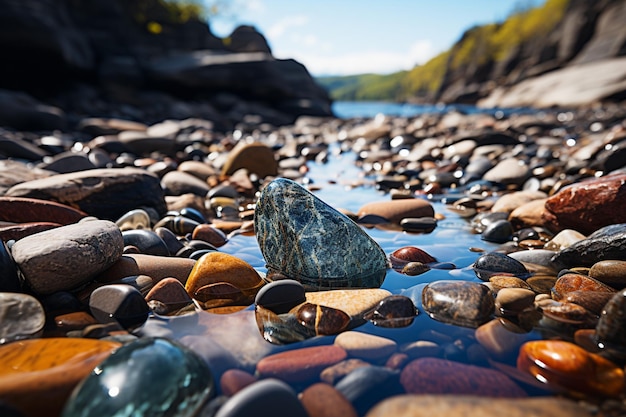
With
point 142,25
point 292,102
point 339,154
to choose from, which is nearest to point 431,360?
point 339,154

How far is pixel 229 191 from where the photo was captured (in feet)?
15.0

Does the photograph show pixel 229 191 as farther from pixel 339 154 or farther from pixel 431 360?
pixel 339 154

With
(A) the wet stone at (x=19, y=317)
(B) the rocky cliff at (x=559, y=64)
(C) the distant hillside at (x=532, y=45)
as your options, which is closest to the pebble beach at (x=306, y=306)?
(A) the wet stone at (x=19, y=317)

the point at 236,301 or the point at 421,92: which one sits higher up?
the point at 421,92

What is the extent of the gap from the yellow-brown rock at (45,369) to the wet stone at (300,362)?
0.55 metres

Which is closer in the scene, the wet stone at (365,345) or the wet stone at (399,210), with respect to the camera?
the wet stone at (365,345)

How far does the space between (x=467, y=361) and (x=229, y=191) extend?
3498 mm

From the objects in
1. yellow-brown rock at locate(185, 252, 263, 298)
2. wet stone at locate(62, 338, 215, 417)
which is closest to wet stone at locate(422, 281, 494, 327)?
yellow-brown rock at locate(185, 252, 263, 298)

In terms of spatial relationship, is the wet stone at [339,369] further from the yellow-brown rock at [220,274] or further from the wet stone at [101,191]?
the wet stone at [101,191]

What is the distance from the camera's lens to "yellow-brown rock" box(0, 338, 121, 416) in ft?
3.84

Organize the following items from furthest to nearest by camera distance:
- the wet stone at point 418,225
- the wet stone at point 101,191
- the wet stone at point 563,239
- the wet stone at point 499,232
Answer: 1. the wet stone at point 418,225
2. the wet stone at point 101,191
3. the wet stone at point 499,232
4. the wet stone at point 563,239

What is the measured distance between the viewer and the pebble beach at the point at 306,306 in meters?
1.24

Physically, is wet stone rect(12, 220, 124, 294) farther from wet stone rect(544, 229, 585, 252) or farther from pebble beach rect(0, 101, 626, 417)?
wet stone rect(544, 229, 585, 252)

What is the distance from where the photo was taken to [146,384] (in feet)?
3.82
